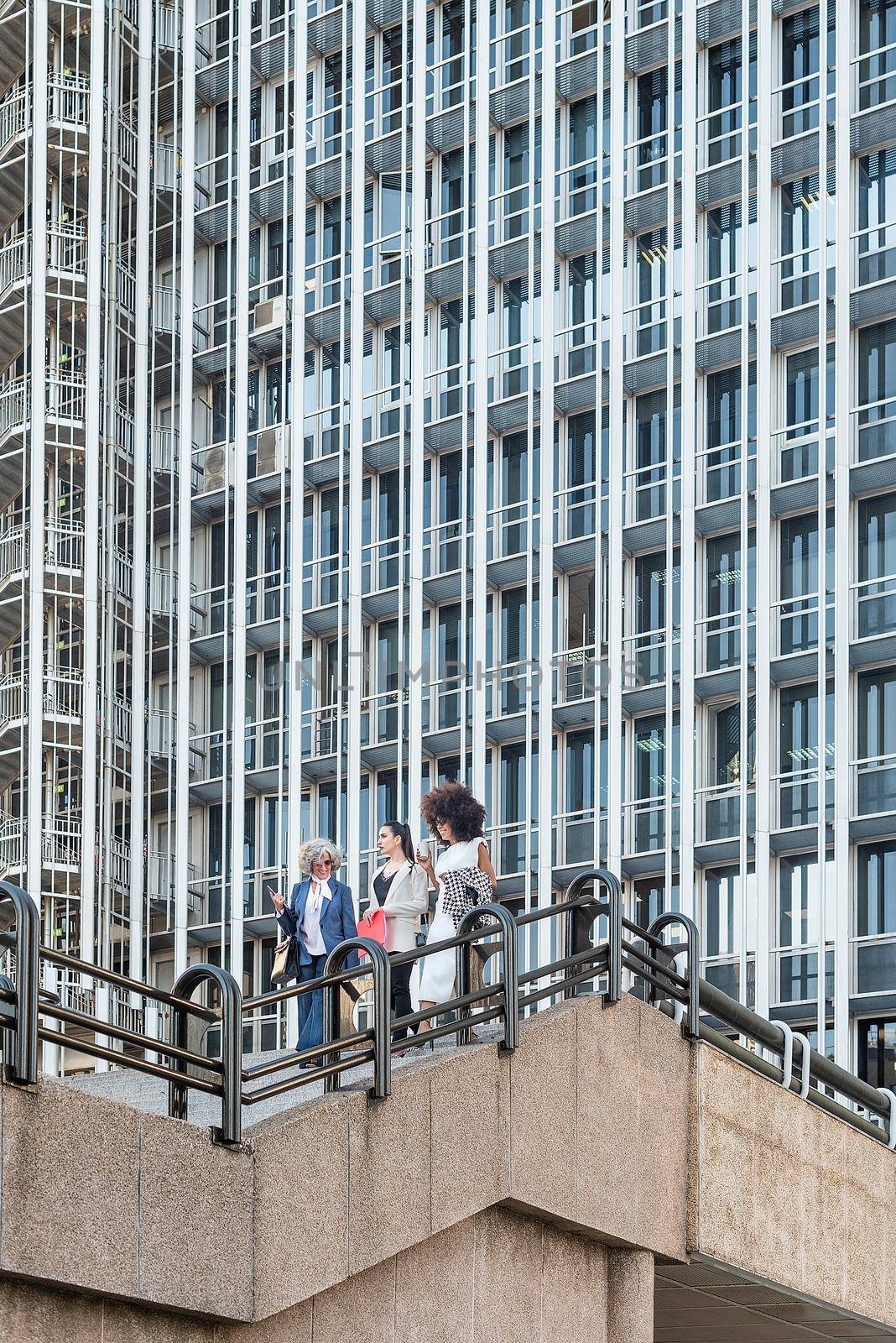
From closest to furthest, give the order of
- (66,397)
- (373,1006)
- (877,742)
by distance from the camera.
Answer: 1. (373,1006)
2. (877,742)
3. (66,397)

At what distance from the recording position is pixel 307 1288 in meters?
8.63

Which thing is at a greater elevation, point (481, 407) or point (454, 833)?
point (481, 407)

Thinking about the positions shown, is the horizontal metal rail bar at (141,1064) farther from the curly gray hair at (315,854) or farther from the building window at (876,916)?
the building window at (876,916)

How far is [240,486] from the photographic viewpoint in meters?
39.0

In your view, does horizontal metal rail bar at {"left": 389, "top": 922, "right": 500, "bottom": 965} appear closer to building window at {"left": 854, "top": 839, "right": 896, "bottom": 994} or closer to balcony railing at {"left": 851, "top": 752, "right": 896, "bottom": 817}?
building window at {"left": 854, "top": 839, "right": 896, "bottom": 994}

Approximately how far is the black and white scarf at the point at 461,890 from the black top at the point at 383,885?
373mm

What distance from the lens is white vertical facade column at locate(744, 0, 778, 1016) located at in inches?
1211

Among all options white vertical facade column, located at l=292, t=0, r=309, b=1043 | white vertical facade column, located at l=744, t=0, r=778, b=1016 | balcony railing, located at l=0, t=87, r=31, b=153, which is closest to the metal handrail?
white vertical facade column, located at l=744, t=0, r=778, b=1016

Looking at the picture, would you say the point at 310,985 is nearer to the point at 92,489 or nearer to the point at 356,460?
the point at 356,460

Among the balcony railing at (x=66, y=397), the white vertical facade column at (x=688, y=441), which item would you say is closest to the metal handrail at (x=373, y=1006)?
the white vertical facade column at (x=688, y=441)

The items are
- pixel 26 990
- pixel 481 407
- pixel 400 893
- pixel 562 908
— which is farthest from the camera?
pixel 481 407

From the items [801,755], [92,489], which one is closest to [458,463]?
[92,489]

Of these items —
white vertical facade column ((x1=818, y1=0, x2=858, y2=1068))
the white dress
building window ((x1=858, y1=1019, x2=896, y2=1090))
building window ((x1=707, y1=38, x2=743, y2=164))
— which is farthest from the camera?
building window ((x1=707, y1=38, x2=743, y2=164))

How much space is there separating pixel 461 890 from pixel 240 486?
89.8 ft
